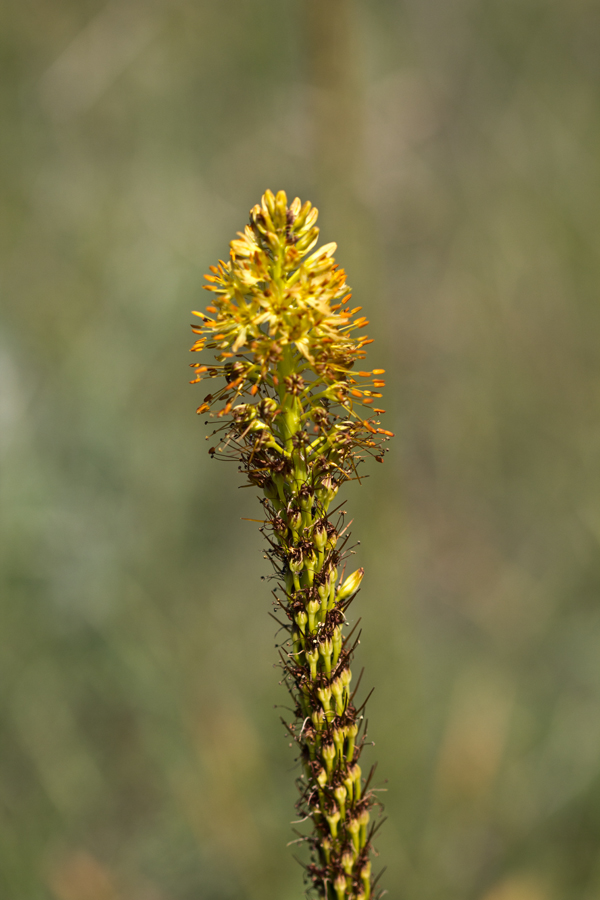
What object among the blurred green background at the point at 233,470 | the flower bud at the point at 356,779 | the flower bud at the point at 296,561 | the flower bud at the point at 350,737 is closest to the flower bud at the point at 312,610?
the flower bud at the point at 296,561

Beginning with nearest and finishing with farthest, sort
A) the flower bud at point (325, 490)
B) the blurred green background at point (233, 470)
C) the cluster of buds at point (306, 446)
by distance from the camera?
the cluster of buds at point (306, 446)
the flower bud at point (325, 490)
the blurred green background at point (233, 470)

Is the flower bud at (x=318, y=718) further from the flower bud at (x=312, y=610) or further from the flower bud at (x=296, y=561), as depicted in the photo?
the flower bud at (x=296, y=561)

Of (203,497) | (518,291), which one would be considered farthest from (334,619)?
(518,291)

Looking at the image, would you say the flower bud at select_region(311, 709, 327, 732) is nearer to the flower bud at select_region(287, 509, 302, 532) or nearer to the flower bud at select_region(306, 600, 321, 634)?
the flower bud at select_region(306, 600, 321, 634)

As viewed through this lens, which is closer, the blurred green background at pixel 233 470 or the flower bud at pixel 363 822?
the flower bud at pixel 363 822

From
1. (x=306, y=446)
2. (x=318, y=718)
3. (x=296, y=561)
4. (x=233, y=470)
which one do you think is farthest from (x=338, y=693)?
(x=233, y=470)

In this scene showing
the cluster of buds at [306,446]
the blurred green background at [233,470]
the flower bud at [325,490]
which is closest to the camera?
the cluster of buds at [306,446]

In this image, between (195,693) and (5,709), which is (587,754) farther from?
(5,709)
